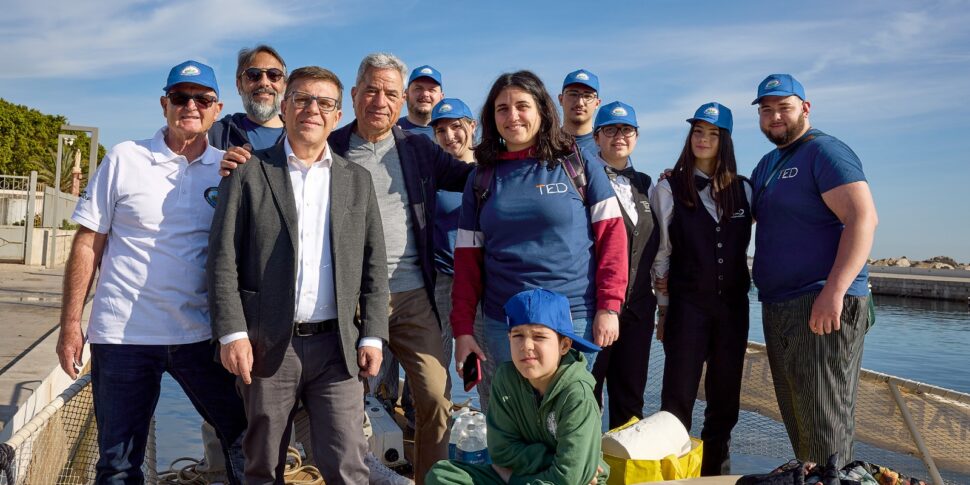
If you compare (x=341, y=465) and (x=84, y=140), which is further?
(x=84, y=140)

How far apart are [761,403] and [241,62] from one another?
3942 mm

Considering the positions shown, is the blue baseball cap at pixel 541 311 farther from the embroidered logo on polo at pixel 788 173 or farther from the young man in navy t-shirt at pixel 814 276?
the embroidered logo on polo at pixel 788 173

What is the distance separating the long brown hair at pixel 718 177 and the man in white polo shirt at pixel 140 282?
8.14 ft

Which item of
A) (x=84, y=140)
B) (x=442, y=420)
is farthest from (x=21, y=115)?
(x=442, y=420)

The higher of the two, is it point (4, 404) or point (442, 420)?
point (442, 420)

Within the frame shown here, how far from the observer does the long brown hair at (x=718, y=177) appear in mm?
4156

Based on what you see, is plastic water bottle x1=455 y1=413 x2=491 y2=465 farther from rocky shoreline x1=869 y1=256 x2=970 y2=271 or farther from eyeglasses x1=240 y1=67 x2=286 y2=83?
rocky shoreline x1=869 y1=256 x2=970 y2=271

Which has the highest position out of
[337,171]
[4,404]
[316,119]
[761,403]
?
[316,119]

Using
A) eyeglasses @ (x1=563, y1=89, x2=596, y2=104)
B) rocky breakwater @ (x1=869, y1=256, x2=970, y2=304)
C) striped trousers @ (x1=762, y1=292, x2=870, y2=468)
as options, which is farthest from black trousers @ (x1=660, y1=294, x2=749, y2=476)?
rocky breakwater @ (x1=869, y1=256, x2=970, y2=304)

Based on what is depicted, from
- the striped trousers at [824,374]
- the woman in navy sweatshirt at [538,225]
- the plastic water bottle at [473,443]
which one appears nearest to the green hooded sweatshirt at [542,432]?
the woman in navy sweatshirt at [538,225]

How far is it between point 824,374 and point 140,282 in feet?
10.5

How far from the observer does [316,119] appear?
3031mm

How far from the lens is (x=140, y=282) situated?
10.1ft

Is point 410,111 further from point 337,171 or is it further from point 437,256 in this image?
point 337,171
